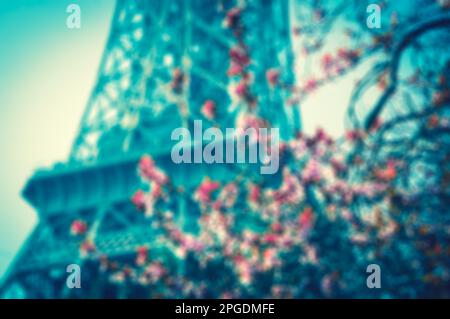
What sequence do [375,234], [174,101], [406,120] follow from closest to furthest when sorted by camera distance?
[406,120] < [375,234] < [174,101]

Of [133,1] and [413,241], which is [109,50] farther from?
[413,241]

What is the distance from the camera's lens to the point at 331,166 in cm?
673

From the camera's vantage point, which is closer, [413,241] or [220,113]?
[413,241]

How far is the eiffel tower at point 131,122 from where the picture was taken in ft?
49.3

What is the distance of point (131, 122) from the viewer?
61.7 ft

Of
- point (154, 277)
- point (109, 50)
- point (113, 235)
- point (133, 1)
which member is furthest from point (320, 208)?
point (133, 1)

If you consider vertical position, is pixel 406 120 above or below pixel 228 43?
below

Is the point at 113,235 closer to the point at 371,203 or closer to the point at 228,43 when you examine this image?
the point at 228,43

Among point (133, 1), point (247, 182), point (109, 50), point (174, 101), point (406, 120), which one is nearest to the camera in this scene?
point (406, 120)

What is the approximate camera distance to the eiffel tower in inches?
592

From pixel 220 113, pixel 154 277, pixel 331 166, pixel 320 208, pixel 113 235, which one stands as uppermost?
pixel 220 113

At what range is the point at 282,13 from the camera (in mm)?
19391

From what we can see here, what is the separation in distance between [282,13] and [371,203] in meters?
14.6

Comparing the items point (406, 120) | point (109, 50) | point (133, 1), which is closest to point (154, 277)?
point (406, 120)
